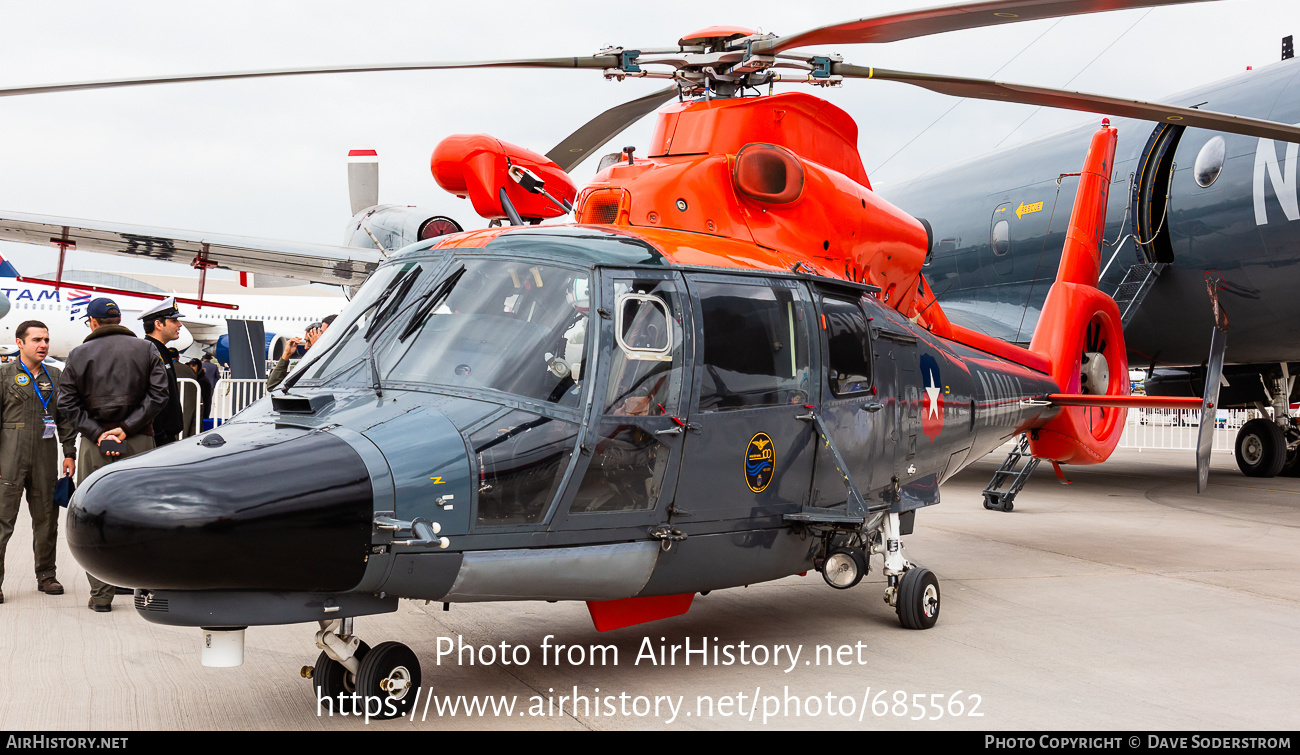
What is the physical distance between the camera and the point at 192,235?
582 inches

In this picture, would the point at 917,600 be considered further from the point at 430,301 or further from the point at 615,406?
the point at 430,301

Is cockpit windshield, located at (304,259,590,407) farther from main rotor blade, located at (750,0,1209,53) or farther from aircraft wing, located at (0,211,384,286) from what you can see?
aircraft wing, located at (0,211,384,286)

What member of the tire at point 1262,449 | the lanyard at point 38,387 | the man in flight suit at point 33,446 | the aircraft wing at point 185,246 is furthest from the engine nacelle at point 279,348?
the tire at point 1262,449

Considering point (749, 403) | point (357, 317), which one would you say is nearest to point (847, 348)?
point (749, 403)

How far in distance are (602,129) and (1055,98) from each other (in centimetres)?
312

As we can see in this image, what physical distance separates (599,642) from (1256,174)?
9.86 metres

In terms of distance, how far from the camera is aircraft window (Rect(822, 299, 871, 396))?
215 inches

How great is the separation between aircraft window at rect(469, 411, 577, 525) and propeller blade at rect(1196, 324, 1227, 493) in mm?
6316

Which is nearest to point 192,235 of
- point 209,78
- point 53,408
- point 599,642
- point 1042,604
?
point 53,408

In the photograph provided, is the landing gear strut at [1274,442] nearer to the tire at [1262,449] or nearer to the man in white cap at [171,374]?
the tire at [1262,449]

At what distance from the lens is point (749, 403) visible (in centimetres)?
493

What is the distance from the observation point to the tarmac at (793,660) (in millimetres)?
4219

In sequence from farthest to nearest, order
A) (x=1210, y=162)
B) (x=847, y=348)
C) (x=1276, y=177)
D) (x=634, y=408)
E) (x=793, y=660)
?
(x=1210, y=162)
(x=1276, y=177)
(x=847, y=348)
(x=793, y=660)
(x=634, y=408)

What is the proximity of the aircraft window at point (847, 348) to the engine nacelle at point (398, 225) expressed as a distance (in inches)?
299
